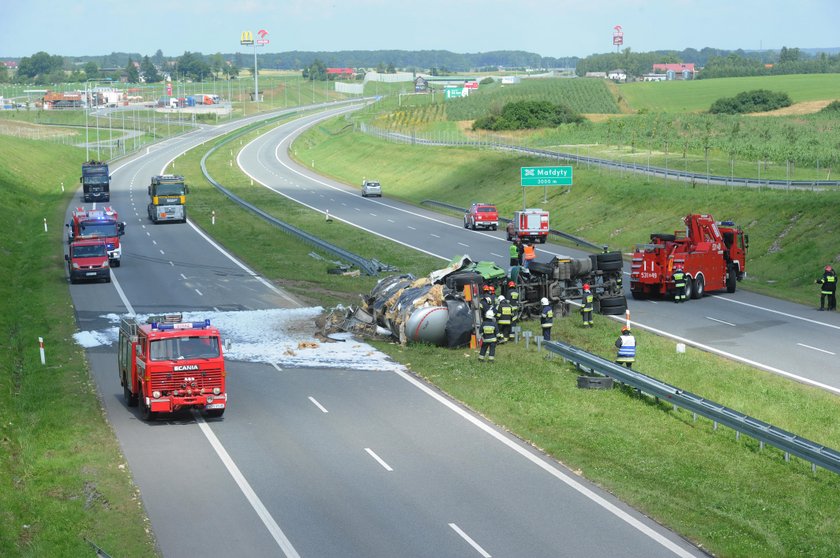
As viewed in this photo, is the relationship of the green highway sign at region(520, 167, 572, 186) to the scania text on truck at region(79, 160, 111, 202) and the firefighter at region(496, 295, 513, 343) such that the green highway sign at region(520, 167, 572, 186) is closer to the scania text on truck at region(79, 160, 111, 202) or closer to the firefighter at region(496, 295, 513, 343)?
the scania text on truck at region(79, 160, 111, 202)

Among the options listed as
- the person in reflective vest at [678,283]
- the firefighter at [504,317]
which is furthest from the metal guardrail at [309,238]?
the firefighter at [504,317]

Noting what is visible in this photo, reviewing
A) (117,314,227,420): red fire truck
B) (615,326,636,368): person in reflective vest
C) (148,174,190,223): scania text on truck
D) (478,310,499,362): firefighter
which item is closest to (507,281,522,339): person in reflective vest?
(478,310,499,362): firefighter

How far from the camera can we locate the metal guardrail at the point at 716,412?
22.1 meters

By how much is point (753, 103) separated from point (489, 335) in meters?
124

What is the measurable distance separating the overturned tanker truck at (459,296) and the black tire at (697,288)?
5042mm

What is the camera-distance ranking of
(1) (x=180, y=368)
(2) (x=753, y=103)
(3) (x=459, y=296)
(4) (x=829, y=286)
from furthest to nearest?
(2) (x=753, y=103), (4) (x=829, y=286), (3) (x=459, y=296), (1) (x=180, y=368)

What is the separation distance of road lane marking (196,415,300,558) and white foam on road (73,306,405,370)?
17.5ft

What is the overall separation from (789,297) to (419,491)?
3019cm

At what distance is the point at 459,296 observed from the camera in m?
35.4

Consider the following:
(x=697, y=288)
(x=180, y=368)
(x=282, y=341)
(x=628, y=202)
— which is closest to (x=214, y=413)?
(x=180, y=368)

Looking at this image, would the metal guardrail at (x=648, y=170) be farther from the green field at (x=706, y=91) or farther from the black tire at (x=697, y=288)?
the green field at (x=706, y=91)

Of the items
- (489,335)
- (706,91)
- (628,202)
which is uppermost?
(706,91)

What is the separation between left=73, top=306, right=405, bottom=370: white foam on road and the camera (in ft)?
111

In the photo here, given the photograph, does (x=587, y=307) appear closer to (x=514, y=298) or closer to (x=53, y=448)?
(x=514, y=298)
